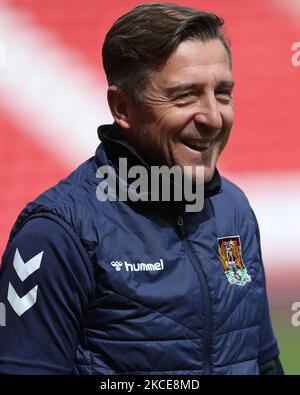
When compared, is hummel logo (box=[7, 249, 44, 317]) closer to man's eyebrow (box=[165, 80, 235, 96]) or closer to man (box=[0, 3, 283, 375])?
man (box=[0, 3, 283, 375])

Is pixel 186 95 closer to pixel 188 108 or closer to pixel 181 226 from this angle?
pixel 188 108

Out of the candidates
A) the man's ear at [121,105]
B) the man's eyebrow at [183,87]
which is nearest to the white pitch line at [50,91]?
the man's ear at [121,105]

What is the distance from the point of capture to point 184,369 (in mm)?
1521

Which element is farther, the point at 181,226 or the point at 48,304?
the point at 181,226

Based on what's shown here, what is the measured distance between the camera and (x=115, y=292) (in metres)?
1.49

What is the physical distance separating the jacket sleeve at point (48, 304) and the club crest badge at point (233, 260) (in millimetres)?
304

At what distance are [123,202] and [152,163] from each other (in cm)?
10

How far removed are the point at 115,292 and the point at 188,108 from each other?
374mm

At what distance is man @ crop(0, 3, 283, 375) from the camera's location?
58.3 inches

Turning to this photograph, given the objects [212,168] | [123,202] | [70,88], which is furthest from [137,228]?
[70,88]

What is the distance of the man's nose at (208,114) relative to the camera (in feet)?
5.12

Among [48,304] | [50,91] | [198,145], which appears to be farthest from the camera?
[50,91]

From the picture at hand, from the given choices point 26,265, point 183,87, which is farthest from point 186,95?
point 26,265

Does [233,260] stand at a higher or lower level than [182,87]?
lower
